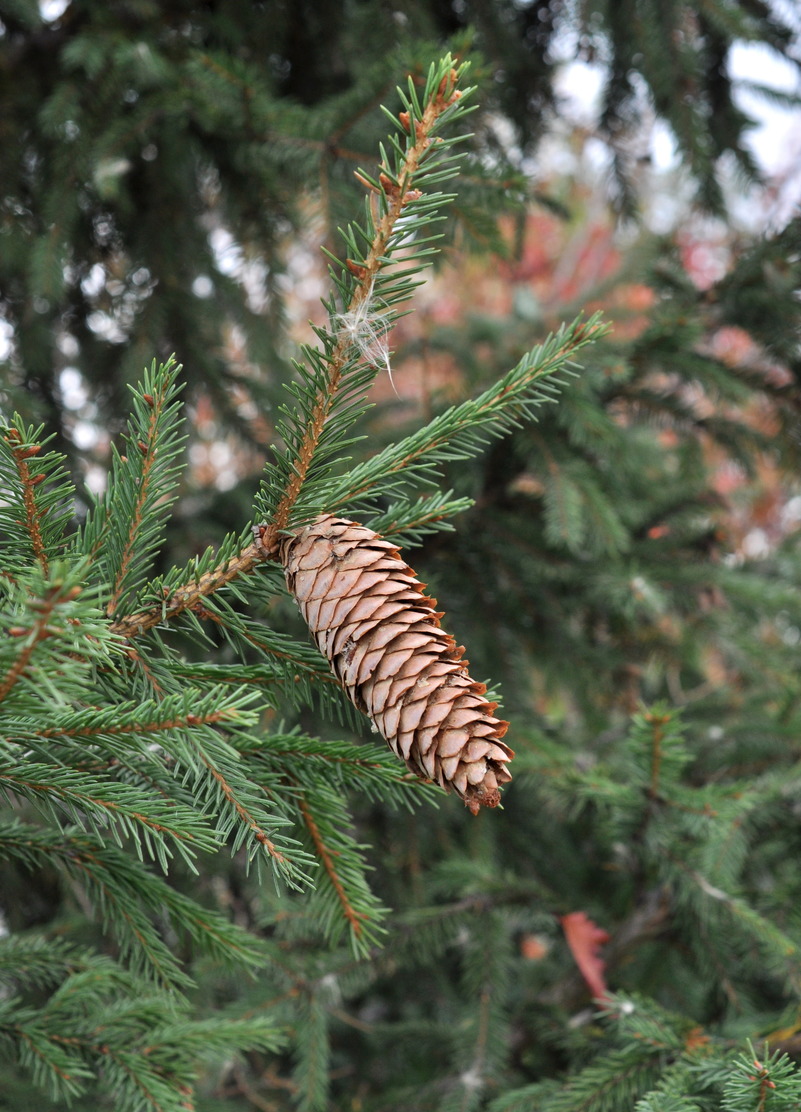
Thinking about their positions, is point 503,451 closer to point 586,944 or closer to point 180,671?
point 586,944

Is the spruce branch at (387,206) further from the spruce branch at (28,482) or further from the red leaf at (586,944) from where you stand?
the red leaf at (586,944)

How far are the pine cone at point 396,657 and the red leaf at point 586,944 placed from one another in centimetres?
75

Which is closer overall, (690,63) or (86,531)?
(86,531)

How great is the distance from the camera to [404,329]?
5.32 metres

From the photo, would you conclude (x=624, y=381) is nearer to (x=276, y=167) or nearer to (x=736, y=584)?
(x=736, y=584)

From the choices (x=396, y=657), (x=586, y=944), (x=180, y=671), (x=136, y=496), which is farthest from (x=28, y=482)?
(x=586, y=944)

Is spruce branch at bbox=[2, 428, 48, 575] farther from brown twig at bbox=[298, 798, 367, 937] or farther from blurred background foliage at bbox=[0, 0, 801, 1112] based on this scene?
blurred background foliage at bbox=[0, 0, 801, 1112]

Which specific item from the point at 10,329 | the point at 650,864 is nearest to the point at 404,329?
the point at 10,329

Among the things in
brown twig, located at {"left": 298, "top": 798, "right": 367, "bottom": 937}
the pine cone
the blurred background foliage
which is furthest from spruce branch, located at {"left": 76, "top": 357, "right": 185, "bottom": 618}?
the blurred background foliage

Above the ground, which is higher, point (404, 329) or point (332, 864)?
point (332, 864)

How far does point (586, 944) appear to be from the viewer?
48.1 inches

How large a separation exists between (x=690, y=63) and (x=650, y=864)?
1.48 metres

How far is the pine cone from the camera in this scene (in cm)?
58

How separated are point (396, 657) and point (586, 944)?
85cm
